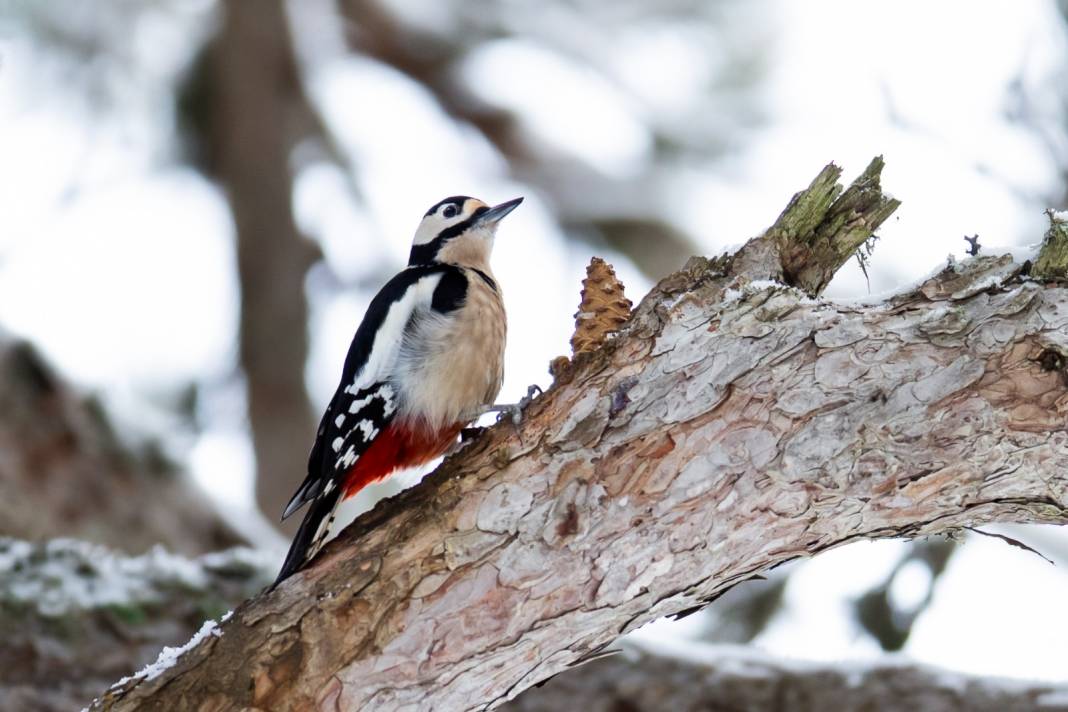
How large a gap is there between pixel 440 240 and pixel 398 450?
1.15 m

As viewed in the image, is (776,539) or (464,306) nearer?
(776,539)

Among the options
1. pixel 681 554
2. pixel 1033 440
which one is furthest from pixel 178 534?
pixel 1033 440

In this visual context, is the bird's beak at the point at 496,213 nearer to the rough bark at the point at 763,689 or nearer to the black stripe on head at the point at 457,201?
the black stripe on head at the point at 457,201

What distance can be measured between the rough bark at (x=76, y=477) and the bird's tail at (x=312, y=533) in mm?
2941

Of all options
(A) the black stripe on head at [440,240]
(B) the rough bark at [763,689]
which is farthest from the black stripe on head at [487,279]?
(B) the rough bark at [763,689]

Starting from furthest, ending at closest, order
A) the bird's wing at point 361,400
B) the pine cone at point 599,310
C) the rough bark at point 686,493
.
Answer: the bird's wing at point 361,400 → the pine cone at point 599,310 → the rough bark at point 686,493

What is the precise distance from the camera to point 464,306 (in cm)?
369

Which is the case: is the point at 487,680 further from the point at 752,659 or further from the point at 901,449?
the point at 752,659

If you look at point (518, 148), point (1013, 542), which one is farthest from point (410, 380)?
point (518, 148)

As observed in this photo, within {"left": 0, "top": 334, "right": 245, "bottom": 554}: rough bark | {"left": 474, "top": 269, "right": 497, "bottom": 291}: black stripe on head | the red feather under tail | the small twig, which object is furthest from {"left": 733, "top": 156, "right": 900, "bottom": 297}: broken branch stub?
{"left": 0, "top": 334, "right": 245, "bottom": 554}: rough bark

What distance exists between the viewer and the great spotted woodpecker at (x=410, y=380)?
3344mm

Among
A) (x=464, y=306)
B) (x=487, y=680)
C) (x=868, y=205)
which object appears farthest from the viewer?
(x=464, y=306)

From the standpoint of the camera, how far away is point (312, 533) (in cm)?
281

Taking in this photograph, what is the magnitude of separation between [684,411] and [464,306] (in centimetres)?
135
